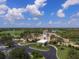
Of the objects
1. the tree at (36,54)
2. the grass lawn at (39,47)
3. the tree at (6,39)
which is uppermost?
the tree at (6,39)

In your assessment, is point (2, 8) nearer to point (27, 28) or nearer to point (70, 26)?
point (27, 28)

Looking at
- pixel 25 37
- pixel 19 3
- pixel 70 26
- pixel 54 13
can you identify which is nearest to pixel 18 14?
pixel 19 3

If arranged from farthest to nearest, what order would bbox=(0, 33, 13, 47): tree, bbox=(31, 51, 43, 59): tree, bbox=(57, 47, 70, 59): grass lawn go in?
bbox=(0, 33, 13, 47): tree, bbox=(31, 51, 43, 59): tree, bbox=(57, 47, 70, 59): grass lawn

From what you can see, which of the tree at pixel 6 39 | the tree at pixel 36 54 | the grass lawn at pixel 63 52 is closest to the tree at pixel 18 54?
the tree at pixel 36 54

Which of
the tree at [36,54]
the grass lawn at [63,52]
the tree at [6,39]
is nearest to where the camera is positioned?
the grass lawn at [63,52]

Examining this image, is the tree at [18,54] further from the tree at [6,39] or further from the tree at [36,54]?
the tree at [6,39]

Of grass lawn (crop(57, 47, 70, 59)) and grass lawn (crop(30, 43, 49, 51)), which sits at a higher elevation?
grass lawn (crop(30, 43, 49, 51))

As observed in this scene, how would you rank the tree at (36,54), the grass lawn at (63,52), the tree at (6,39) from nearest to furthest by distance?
the grass lawn at (63,52)
the tree at (36,54)
the tree at (6,39)

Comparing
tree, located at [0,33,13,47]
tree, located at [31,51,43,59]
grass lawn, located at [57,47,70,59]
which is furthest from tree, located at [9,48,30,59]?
grass lawn, located at [57,47,70,59]

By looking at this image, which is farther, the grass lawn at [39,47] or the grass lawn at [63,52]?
the grass lawn at [39,47]

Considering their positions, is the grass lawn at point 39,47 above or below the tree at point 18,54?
above

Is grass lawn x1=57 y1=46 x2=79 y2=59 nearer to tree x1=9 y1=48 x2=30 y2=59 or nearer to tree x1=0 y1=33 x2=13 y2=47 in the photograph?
tree x1=9 y1=48 x2=30 y2=59
